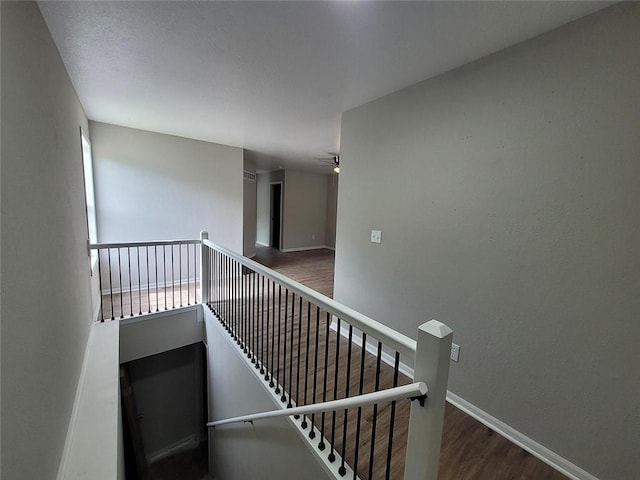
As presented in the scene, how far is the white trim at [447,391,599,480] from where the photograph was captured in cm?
146

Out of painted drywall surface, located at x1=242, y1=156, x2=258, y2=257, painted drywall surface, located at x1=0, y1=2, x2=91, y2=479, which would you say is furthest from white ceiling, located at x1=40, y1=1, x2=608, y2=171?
painted drywall surface, located at x1=242, y1=156, x2=258, y2=257

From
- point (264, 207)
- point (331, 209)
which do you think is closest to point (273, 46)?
point (331, 209)

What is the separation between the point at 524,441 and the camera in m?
1.63

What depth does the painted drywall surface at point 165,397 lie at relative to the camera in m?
4.14

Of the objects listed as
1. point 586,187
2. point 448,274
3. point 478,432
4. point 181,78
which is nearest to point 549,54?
point 586,187

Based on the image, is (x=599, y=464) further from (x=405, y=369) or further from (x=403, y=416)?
(x=405, y=369)

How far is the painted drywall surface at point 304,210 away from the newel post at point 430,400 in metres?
6.65

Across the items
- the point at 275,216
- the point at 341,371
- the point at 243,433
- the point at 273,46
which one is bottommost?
the point at 243,433

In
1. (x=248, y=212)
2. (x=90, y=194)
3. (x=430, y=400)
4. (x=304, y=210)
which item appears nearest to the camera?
(x=430, y=400)

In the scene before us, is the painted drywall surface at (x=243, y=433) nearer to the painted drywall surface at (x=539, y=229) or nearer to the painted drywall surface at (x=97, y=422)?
the painted drywall surface at (x=97, y=422)

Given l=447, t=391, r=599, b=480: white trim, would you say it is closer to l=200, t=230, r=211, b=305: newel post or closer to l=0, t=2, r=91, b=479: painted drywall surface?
l=0, t=2, r=91, b=479: painted drywall surface

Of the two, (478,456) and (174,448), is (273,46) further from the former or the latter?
(174,448)

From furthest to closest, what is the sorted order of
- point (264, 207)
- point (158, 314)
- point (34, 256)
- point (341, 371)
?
point (264, 207)
point (158, 314)
point (341, 371)
point (34, 256)

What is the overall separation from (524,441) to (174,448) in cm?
499
